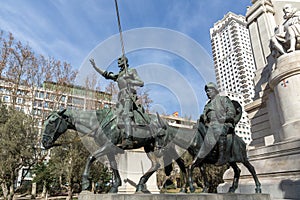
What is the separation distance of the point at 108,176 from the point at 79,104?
17586 millimetres

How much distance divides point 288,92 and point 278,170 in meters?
4.28

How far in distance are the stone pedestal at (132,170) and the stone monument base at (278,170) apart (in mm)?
4442

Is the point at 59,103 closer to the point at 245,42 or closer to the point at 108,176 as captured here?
the point at 108,176

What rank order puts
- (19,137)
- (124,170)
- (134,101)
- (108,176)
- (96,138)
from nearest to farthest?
(96,138) < (134,101) < (124,170) < (19,137) < (108,176)

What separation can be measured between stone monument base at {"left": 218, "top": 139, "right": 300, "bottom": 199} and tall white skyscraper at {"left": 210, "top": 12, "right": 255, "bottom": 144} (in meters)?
109

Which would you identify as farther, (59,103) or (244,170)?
(59,103)

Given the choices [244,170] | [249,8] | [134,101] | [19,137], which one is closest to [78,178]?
[19,137]

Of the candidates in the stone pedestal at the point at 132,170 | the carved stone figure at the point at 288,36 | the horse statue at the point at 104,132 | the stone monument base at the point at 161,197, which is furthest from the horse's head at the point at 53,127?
the carved stone figure at the point at 288,36

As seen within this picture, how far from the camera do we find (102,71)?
8.47 m

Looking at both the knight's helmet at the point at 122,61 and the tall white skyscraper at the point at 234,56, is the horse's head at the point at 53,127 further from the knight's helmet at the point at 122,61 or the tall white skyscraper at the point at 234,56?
the tall white skyscraper at the point at 234,56

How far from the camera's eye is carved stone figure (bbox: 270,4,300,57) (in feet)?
42.4

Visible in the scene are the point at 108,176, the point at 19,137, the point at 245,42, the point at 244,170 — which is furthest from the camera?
the point at 245,42

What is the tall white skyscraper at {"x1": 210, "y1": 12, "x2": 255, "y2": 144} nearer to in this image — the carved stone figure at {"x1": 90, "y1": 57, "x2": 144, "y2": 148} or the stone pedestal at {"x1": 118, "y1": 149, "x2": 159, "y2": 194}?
the stone pedestal at {"x1": 118, "y1": 149, "x2": 159, "y2": 194}

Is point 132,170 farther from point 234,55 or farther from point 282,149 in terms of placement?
point 234,55
